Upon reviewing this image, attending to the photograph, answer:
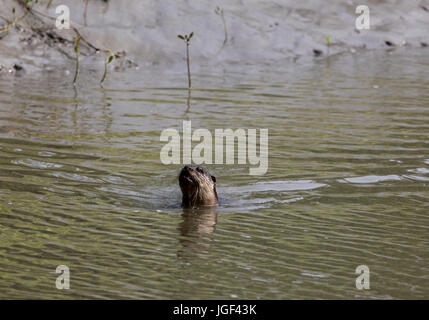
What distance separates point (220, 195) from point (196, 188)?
0.58 m

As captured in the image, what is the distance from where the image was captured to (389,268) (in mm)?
4980

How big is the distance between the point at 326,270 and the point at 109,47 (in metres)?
9.40

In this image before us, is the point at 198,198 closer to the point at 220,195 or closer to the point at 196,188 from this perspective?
the point at 196,188

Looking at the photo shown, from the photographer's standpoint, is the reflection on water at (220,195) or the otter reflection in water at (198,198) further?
the otter reflection in water at (198,198)

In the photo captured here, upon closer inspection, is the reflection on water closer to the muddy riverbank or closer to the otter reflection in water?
the otter reflection in water

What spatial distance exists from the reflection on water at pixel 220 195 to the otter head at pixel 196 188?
0.38 ft

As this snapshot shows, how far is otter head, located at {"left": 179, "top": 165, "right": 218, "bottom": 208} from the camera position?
6.40m

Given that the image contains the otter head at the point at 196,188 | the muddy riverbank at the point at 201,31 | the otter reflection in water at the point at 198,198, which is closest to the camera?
the otter reflection in water at the point at 198,198

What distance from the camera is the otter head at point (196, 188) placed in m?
6.40

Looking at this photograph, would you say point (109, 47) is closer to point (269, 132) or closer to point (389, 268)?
point (269, 132)

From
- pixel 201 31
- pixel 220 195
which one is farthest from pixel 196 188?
→ pixel 201 31

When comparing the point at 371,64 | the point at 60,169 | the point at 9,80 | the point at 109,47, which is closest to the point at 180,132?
the point at 60,169

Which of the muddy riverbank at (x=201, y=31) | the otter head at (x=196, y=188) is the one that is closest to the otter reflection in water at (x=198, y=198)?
the otter head at (x=196, y=188)

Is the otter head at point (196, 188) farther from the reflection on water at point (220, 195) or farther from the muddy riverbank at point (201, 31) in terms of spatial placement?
the muddy riverbank at point (201, 31)
